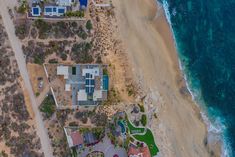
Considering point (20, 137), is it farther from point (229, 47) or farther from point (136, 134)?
point (229, 47)

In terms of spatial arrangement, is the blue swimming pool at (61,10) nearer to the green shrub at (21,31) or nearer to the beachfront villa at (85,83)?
the green shrub at (21,31)

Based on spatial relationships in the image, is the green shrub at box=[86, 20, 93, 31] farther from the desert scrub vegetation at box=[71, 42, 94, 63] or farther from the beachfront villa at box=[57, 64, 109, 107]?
the beachfront villa at box=[57, 64, 109, 107]

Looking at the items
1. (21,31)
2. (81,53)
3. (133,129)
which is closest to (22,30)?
(21,31)

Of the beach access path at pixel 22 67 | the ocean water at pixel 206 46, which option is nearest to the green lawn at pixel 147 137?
the ocean water at pixel 206 46

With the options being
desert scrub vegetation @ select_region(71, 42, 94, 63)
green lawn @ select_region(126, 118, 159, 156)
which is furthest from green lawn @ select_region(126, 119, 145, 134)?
desert scrub vegetation @ select_region(71, 42, 94, 63)

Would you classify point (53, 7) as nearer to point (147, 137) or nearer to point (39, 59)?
point (39, 59)

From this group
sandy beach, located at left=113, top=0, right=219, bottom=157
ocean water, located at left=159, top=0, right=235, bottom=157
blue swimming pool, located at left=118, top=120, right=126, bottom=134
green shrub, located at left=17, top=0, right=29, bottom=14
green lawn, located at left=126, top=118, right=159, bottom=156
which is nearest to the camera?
green shrub, located at left=17, top=0, right=29, bottom=14

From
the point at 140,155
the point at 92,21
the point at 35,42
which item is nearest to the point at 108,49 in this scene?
the point at 92,21
